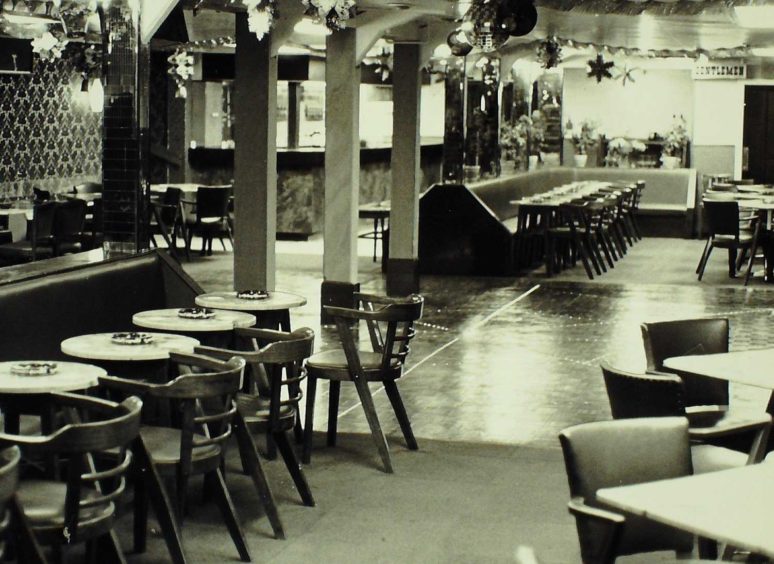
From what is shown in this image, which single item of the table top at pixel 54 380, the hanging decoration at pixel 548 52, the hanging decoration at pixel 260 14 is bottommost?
the table top at pixel 54 380

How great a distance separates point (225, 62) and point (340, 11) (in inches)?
458

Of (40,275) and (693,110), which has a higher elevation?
(693,110)

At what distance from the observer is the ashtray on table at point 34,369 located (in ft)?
15.9

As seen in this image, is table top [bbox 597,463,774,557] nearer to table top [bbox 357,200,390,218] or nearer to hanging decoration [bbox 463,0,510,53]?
hanging decoration [bbox 463,0,510,53]

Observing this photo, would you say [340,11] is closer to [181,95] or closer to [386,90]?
[181,95]

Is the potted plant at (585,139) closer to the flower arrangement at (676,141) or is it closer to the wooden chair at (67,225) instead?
the flower arrangement at (676,141)

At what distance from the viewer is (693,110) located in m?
21.6

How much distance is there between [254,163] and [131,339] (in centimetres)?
454

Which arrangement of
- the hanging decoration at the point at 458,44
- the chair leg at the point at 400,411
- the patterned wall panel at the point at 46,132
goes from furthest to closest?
the patterned wall panel at the point at 46,132
the hanging decoration at the point at 458,44
the chair leg at the point at 400,411

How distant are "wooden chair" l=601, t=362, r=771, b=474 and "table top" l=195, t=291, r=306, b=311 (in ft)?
7.69

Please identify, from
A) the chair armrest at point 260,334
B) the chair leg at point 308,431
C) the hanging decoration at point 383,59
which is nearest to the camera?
the chair armrest at point 260,334

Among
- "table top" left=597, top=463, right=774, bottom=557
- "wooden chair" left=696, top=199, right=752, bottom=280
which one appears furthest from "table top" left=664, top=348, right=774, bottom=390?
"wooden chair" left=696, top=199, right=752, bottom=280

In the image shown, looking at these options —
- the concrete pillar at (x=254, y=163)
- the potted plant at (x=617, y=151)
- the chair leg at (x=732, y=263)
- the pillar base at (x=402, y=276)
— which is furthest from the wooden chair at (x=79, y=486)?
the potted plant at (x=617, y=151)

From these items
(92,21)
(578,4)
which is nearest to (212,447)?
(578,4)
